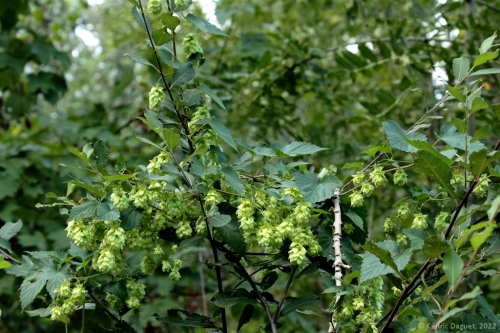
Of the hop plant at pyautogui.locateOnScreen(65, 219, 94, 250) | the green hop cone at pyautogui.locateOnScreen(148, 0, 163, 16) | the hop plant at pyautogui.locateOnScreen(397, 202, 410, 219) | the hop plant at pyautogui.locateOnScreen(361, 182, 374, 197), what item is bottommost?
the hop plant at pyautogui.locateOnScreen(65, 219, 94, 250)

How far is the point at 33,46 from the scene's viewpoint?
9.39 feet

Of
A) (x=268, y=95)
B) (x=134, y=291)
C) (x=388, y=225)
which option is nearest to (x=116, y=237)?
(x=134, y=291)

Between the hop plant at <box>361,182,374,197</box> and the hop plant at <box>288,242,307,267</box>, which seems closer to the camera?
the hop plant at <box>288,242,307,267</box>

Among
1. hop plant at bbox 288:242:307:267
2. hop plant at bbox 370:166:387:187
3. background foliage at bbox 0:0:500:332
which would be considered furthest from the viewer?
background foliage at bbox 0:0:500:332

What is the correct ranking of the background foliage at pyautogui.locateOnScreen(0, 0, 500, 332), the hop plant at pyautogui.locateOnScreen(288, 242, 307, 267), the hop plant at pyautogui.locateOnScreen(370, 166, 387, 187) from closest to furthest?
1. the hop plant at pyautogui.locateOnScreen(288, 242, 307, 267)
2. the hop plant at pyautogui.locateOnScreen(370, 166, 387, 187)
3. the background foliage at pyautogui.locateOnScreen(0, 0, 500, 332)

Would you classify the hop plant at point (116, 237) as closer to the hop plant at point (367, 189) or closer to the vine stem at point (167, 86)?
the vine stem at point (167, 86)

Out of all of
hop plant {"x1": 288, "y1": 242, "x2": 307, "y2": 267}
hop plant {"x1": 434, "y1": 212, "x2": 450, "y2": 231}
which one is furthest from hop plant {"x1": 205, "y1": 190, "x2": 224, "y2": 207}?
hop plant {"x1": 434, "y1": 212, "x2": 450, "y2": 231}

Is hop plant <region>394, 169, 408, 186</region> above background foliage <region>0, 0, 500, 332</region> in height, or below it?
above

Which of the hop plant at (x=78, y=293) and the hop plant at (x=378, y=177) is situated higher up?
the hop plant at (x=378, y=177)

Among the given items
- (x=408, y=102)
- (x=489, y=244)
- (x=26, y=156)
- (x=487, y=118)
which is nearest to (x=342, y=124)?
(x=408, y=102)

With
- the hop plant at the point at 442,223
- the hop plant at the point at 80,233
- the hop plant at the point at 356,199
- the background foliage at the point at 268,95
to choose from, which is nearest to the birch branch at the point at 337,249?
the hop plant at the point at 356,199

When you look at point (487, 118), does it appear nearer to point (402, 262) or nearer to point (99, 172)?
point (402, 262)

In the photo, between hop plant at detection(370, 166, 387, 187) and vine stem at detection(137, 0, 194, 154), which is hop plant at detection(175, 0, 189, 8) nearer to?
vine stem at detection(137, 0, 194, 154)

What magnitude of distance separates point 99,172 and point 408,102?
6.27ft
